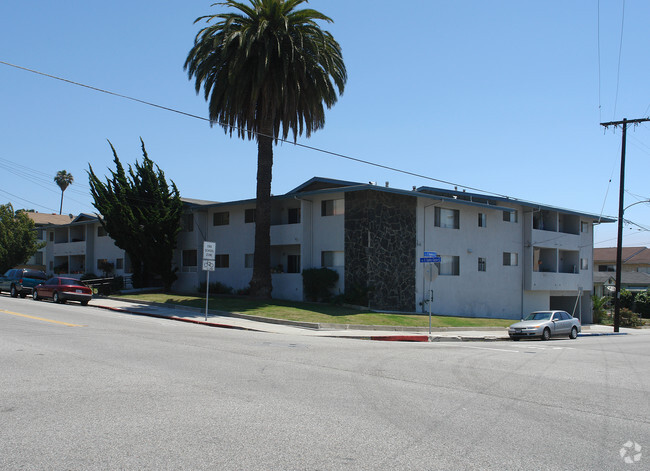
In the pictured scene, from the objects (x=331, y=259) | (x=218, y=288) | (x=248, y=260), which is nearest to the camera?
(x=331, y=259)

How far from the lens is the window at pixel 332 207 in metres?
32.2

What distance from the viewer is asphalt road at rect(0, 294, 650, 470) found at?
5.68 metres

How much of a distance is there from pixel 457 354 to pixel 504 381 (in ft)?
15.0

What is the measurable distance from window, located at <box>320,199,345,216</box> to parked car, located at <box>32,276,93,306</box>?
46.5 ft

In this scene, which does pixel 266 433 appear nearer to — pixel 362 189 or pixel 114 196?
pixel 362 189

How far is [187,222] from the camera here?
4178 cm

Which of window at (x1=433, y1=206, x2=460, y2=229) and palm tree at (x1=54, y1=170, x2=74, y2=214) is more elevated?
palm tree at (x1=54, y1=170, x2=74, y2=214)

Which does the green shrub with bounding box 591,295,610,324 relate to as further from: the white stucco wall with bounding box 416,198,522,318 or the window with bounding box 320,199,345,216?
the window with bounding box 320,199,345,216

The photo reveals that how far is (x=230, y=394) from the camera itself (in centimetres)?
854

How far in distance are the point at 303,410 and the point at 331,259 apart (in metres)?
24.8

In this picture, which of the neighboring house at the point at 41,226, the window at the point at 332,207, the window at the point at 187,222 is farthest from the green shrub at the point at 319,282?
the neighboring house at the point at 41,226

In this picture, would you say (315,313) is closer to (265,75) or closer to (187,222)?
(265,75)

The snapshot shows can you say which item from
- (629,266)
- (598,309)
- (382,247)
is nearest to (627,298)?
(598,309)

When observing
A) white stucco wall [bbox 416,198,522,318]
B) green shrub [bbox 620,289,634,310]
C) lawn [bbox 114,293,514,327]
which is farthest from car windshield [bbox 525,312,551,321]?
green shrub [bbox 620,289,634,310]
